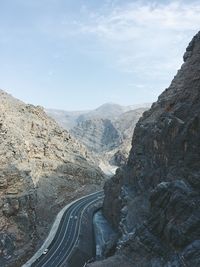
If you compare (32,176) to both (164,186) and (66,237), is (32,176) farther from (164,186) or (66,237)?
(164,186)

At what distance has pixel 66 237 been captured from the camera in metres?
84.4

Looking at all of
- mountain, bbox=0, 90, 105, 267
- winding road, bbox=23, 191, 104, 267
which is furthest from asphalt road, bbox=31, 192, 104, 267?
mountain, bbox=0, 90, 105, 267

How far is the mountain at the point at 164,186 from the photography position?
49.4 meters

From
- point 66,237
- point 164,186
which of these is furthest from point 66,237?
point 164,186

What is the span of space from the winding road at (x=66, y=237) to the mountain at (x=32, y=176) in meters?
2.96

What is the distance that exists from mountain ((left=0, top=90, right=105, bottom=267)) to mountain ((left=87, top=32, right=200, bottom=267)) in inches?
599

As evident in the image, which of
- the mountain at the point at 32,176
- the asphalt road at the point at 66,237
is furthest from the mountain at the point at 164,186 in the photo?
the mountain at the point at 32,176

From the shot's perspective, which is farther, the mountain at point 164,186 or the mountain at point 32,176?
the mountain at point 32,176

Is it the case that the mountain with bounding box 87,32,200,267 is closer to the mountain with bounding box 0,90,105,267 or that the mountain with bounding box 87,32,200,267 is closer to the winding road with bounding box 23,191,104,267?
the winding road with bounding box 23,191,104,267

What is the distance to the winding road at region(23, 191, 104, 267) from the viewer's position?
7331 cm

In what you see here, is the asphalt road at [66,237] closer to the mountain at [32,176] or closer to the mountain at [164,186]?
the mountain at [32,176]

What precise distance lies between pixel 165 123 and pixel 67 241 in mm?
28723

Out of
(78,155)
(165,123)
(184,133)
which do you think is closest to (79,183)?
(78,155)

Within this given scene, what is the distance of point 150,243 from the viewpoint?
52.8 meters
